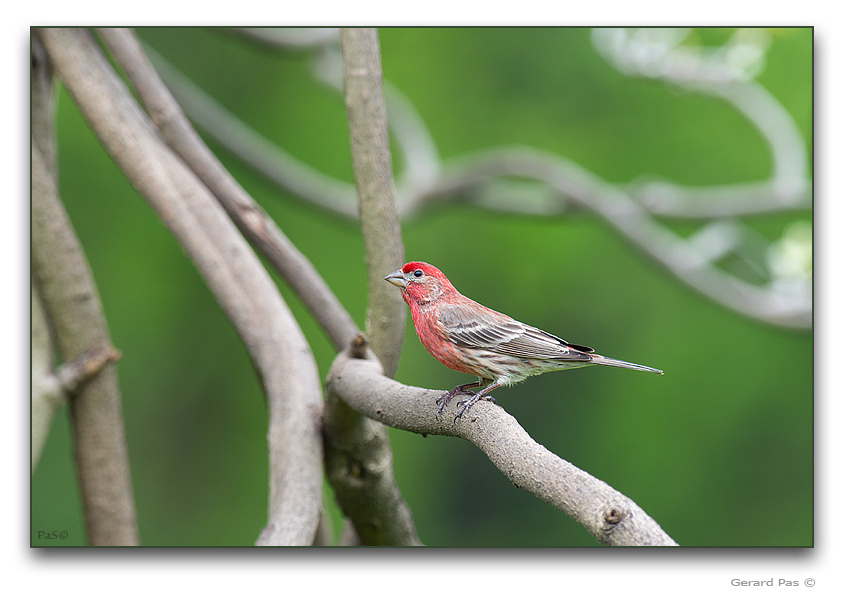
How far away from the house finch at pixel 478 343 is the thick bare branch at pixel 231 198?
93cm

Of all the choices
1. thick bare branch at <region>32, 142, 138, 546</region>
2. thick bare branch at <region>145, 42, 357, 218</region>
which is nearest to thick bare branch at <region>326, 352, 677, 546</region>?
thick bare branch at <region>32, 142, 138, 546</region>

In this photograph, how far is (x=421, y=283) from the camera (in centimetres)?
222

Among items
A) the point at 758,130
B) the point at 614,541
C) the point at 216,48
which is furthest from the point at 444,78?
the point at 614,541

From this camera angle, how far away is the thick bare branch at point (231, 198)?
3.09 metres

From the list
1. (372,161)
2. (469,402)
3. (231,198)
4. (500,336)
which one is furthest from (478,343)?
(231,198)

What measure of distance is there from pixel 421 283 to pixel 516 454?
2.31ft

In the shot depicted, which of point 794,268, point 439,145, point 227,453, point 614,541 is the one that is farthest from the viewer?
point 439,145

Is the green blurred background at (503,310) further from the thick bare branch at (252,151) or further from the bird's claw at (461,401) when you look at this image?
the bird's claw at (461,401)

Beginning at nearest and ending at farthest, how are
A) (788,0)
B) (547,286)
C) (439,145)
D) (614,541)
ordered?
(614,541), (788,0), (547,286), (439,145)

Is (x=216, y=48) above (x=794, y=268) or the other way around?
above

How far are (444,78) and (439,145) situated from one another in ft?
2.55

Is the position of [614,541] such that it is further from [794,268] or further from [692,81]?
[692,81]

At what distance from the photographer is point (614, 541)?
1.45m

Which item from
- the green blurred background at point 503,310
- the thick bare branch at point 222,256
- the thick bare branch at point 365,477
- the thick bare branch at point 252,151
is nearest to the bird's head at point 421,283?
the thick bare branch at point 365,477
